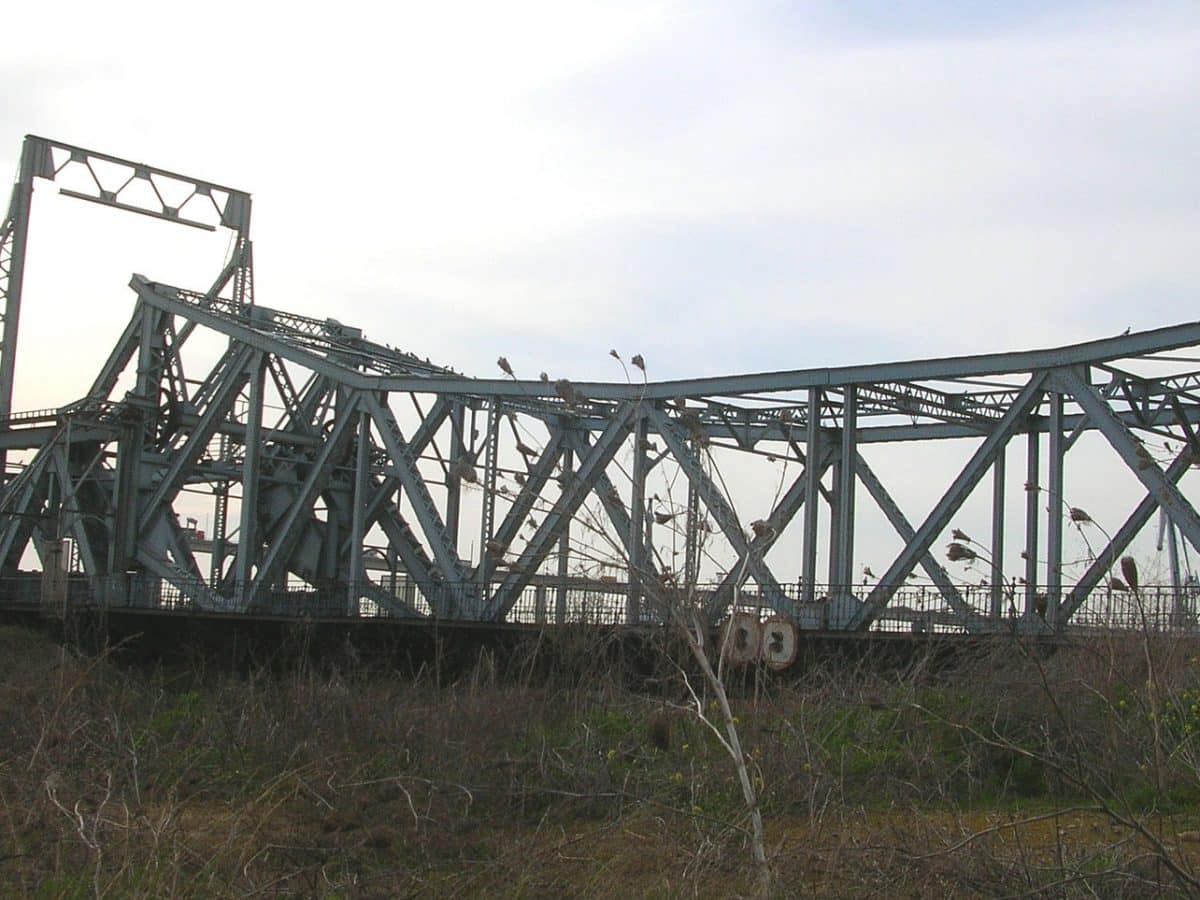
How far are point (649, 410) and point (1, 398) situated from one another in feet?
94.5

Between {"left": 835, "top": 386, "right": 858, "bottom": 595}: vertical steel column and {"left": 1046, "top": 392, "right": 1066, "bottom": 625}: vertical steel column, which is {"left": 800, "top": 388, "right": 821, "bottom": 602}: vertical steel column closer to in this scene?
{"left": 835, "top": 386, "right": 858, "bottom": 595}: vertical steel column

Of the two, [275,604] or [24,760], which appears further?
[275,604]

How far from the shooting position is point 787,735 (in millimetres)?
18453

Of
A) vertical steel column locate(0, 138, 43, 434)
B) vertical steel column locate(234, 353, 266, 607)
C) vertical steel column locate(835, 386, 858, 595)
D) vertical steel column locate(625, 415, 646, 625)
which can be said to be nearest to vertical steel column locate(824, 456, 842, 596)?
vertical steel column locate(835, 386, 858, 595)

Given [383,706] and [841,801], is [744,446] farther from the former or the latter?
[841,801]

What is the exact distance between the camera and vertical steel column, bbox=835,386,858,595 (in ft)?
93.8

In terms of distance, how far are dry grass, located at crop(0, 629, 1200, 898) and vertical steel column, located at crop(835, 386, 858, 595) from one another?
5.02m

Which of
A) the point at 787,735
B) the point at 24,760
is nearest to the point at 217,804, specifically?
the point at 24,760

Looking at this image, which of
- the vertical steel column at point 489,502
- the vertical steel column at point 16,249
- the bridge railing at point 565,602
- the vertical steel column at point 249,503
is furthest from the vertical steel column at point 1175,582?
the vertical steel column at point 16,249

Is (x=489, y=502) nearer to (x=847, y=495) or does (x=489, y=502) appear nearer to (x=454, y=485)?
(x=454, y=485)

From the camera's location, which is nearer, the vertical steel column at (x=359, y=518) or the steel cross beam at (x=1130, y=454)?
the steel cross beam at (x=1130, y=454)

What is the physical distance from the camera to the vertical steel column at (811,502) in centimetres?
2933

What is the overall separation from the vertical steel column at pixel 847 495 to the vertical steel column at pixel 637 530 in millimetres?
3823

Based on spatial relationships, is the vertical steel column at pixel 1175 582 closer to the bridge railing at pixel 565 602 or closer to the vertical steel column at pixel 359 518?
the bridge railing at pixel 565 602
